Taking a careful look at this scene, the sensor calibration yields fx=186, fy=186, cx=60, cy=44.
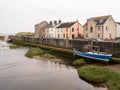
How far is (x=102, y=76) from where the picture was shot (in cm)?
1875

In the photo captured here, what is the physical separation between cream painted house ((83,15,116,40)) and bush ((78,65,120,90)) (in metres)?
35.8

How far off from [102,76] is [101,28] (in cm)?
3790

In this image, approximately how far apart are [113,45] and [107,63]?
440cm

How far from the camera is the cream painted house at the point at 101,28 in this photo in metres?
55.2

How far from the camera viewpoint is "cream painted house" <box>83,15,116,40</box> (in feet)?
181

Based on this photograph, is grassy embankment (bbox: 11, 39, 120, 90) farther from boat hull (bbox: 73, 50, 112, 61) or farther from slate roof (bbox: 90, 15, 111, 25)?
slate roof (bbox: 90, 15, 111, 25)

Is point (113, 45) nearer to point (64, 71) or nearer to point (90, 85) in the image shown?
point (64, 71)

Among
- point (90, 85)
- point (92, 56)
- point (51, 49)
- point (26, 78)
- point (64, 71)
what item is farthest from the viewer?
point (51, 49)

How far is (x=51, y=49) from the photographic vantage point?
157 ft

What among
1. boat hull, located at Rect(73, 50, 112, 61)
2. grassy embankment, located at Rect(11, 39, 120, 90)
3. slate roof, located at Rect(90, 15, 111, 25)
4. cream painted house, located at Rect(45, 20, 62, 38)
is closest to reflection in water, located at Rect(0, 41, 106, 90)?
→ grassy embankment, located at Rect(11, 39, 120, 90)

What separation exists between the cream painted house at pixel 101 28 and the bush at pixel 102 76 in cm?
3582

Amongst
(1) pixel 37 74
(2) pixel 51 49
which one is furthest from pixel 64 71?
(2) pixel 51 49

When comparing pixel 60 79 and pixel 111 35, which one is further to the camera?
pixel 111 35

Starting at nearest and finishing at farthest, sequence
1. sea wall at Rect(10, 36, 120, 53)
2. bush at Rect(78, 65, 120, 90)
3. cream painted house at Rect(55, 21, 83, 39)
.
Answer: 1. bush at Rect(78, 65, 120, 90)
2. sea wall at Rect(10, 36, 120, 53)
3. cream painted house at Rect(55, 21, 83, 39)
